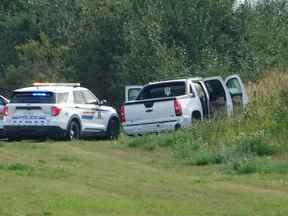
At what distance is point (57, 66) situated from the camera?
46906mm

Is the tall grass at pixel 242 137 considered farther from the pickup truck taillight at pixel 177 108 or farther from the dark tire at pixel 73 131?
the dark tire at pixel 73 131

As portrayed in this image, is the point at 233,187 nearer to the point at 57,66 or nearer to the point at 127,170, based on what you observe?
the point at 127,170

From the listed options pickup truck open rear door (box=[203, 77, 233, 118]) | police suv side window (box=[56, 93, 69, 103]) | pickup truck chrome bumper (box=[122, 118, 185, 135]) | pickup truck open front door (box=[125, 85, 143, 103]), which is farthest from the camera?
pickup truck open front door (box=[125, 85, 143, 103])

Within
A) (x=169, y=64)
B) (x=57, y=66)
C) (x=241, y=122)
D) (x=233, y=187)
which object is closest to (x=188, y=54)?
(x=169, y=64)

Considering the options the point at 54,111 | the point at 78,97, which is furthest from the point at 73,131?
the point at 54,111

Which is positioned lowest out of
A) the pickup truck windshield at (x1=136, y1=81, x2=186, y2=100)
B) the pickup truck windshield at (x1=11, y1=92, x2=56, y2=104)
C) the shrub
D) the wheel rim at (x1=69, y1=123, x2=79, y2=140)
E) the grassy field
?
the grassy field

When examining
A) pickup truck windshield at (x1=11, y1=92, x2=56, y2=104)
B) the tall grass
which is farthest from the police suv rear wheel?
the tall grass

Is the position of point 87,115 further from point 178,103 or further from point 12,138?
point 178,103

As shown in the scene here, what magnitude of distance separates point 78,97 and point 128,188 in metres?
13.7

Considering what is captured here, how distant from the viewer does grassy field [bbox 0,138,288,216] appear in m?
11.8

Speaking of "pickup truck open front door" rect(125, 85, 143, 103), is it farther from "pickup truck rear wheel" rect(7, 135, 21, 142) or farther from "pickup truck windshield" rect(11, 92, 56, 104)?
"pickup truck rear wheel" rect(7, 135, 21, 142)

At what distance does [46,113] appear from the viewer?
26.2 meters

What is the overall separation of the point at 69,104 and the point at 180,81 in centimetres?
338

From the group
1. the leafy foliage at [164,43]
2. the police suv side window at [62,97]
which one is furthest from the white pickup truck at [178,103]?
the leafy foliage at [164,43]
